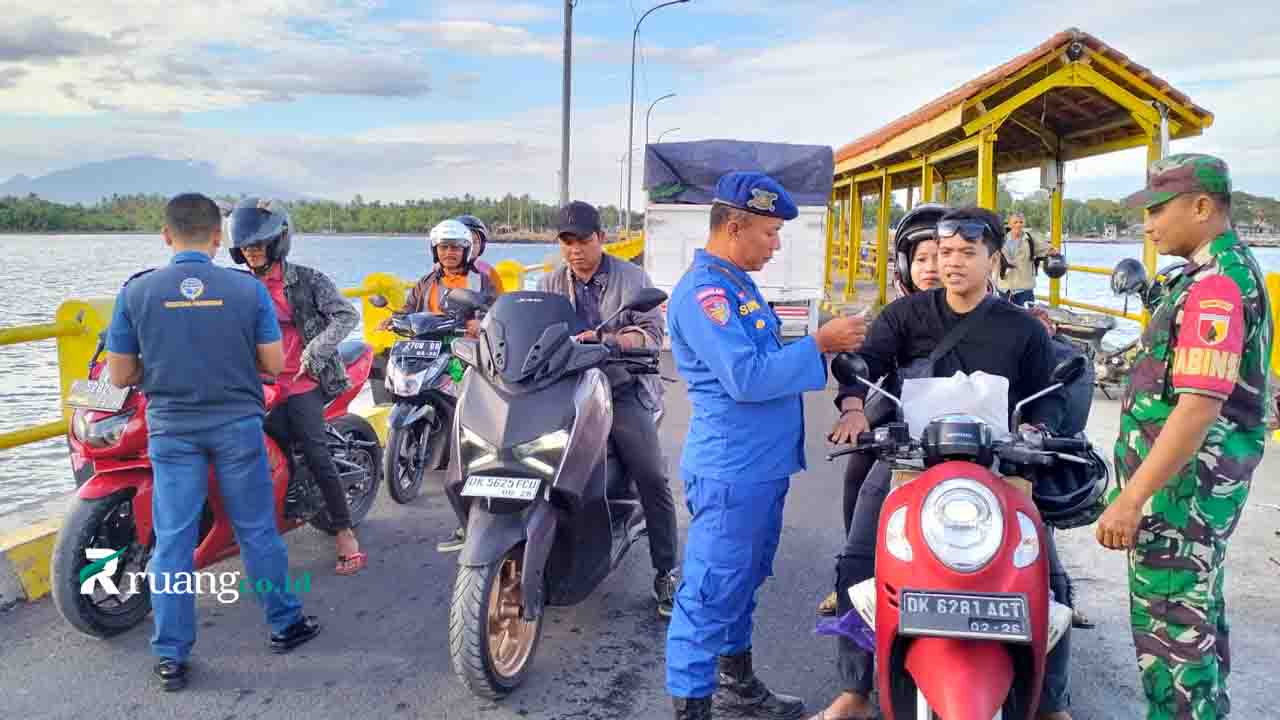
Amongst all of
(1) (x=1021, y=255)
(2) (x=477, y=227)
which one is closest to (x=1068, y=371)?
(2) (x=477, y=227)

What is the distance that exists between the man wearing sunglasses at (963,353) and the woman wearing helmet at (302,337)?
2.58 meters

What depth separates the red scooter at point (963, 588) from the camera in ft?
7.90

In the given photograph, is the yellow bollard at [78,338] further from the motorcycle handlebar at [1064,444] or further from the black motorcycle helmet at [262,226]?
the motorcycle handlebar at [1064,444]

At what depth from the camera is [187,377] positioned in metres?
3.61

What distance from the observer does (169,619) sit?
11.9ft

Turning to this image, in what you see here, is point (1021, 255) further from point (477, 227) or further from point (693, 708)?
point (693, 708)

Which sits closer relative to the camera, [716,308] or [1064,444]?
[1064,444]

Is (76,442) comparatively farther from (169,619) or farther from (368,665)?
(368,665)

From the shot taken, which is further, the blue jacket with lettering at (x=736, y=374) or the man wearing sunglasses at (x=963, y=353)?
the man wearing sunglasses at (x=963, y=353)

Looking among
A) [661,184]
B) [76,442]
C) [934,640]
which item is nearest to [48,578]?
[76,442]

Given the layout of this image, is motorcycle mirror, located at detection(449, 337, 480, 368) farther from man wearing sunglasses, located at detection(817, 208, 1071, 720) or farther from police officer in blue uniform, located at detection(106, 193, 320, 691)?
man wearing sunglasses, located at detection(817, 208, 1071, 720)

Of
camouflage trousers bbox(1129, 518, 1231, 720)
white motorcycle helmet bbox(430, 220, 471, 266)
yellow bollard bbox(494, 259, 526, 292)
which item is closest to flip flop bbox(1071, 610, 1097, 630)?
camouflage trousers bbox(1129, 518, 1231, 720)

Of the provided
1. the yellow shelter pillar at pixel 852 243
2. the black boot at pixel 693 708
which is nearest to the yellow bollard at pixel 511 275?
the black boot at pixel 693 708

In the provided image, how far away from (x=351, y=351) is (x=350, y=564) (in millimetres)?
1250
